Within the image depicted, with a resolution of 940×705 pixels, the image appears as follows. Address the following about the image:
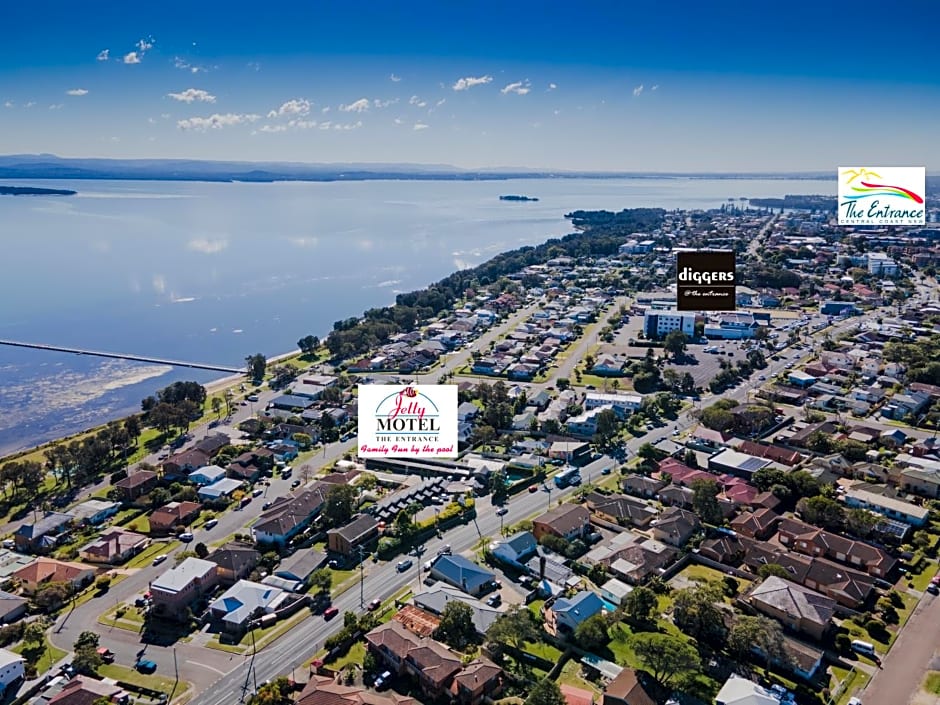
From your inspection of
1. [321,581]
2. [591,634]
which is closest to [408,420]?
[321,581]

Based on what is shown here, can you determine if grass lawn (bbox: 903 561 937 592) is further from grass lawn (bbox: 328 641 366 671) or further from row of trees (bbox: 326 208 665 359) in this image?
row of trees (bbox: 326 208 665 359)

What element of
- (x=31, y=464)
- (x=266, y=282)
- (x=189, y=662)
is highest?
(x=266, y=282)

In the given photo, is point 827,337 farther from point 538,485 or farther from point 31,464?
point 31,464

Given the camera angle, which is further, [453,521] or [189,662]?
[453,521]

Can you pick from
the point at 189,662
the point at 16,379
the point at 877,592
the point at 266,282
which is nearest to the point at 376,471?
the point at 189,662

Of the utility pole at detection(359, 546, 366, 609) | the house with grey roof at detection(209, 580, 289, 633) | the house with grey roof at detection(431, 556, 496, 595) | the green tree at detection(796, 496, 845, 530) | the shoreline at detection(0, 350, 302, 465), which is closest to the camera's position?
the house with grey roof at detection(209, 580, 289, 633)

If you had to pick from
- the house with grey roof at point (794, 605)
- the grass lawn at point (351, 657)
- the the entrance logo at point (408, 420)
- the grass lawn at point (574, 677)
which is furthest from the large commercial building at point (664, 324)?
the grass lawn at point (351, 657)

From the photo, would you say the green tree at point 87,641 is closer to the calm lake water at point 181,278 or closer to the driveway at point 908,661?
the driveway at point 908,661

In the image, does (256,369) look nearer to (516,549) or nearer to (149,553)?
(149,553)

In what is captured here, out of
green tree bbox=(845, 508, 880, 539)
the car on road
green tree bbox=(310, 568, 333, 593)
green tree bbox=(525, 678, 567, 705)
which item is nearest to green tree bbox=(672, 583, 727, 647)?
green tree bbox=(525, 678, 567, 705)
